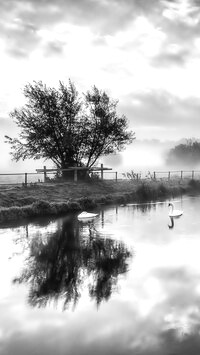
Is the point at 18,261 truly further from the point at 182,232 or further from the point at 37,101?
the point at 37,101

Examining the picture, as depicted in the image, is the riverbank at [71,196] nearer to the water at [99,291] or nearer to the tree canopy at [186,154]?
the water at [99,291]

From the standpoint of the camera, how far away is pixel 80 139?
40312mm

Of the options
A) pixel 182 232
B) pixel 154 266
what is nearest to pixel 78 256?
pixel 154 266

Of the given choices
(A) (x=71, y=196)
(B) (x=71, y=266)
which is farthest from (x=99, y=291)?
(A) (x=71, y=196)

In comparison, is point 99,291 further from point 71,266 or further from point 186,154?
point 186,154

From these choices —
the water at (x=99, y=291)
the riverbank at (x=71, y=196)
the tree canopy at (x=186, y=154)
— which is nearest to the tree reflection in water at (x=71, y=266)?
the water at (x=99, y=291)

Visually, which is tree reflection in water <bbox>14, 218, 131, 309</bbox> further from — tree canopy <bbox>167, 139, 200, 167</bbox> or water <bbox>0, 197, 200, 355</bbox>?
tree canopy <bbox>167, 139, 200, 167</bbox>

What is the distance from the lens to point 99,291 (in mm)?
11289

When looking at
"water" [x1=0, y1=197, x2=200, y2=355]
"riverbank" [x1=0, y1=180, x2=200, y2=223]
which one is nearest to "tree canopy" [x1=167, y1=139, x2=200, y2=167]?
"riverbank" [x1=0, y1=180, x2=200, y2=223]

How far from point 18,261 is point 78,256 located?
8.24 feet

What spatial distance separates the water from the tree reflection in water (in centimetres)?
3

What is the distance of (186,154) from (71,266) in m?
131

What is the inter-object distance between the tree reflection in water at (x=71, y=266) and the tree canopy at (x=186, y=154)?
119 metres

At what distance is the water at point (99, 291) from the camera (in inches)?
325
